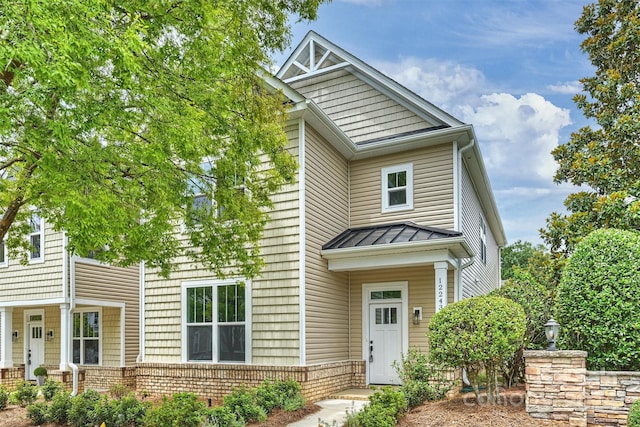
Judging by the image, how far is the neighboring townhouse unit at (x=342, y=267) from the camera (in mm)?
10562

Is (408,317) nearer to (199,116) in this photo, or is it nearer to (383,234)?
(383,234)

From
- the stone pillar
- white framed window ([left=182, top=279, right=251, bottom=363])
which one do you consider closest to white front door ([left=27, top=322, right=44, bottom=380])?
white framed window ([left=182, top=279, right=251, bottom=363])

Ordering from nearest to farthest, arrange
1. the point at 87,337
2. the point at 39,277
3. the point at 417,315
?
the point at 417,315 < the point at 39,277 < the point at 87,337

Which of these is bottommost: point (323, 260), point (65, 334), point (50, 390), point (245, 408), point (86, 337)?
point (50, 390)

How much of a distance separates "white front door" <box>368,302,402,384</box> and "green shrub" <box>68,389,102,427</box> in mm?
6199

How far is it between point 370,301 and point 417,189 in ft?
10.1

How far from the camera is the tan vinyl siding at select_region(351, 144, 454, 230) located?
12.1m

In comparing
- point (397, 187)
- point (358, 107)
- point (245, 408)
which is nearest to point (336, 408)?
point (245, 408)

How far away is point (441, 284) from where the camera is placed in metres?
10.5

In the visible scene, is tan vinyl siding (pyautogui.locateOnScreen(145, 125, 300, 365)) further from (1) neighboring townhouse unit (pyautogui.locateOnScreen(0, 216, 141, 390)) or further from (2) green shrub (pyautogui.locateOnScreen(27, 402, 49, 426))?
(1) neighboring townhouse unit (pyautogui.locateOnScreen(0, 216, 141, 390))

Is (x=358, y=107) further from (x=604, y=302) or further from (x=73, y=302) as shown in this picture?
(x=73, y=302)

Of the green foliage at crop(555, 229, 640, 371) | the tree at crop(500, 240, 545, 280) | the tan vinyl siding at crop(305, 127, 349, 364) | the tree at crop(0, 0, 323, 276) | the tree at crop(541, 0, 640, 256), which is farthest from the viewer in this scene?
the tree at crop(500, 240, 545, 280)

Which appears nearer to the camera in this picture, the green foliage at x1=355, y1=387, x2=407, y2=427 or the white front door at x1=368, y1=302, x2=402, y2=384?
the green foliage at x1=355, y1=387, x2=407, y2=427

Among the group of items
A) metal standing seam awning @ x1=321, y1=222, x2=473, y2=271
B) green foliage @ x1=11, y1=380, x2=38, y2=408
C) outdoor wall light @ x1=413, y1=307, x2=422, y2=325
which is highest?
metal standing seam awning @ x1=321, y1=222, x2=473, y2=271
